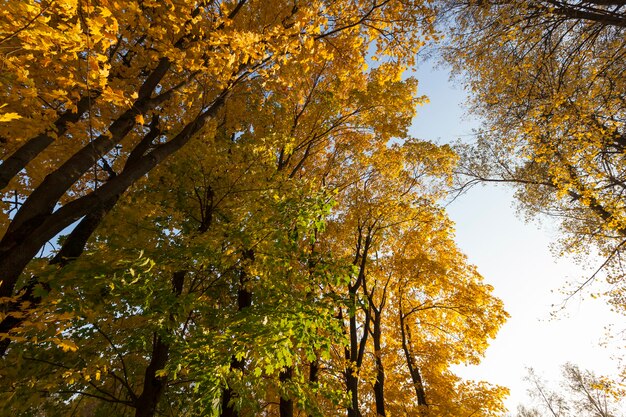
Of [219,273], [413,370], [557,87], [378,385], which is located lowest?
[378,385]

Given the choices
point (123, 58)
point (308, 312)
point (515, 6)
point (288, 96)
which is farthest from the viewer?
point (288, 96)

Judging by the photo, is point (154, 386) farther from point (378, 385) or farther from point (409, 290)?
point (409, 290)

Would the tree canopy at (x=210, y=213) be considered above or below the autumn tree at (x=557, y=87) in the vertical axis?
below

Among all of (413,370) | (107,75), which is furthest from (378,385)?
(107,75)

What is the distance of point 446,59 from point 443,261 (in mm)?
6628

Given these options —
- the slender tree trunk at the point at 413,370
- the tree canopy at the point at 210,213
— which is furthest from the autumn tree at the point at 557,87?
the slender tree trunk at the point at 413,370

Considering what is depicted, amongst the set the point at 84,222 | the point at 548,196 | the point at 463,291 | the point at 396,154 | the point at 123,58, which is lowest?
the point at 84,222

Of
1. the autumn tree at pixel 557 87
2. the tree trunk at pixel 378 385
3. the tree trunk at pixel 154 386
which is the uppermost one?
the autumn tree at pixel 557 87

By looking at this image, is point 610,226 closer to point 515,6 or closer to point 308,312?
point 515,6

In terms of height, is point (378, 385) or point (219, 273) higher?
point (219, 273)

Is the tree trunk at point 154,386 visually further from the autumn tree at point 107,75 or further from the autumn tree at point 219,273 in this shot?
the autumn tree at point 107,75

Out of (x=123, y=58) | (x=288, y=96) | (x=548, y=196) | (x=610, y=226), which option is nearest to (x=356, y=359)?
(x=288, y=96)

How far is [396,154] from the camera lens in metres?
8.88

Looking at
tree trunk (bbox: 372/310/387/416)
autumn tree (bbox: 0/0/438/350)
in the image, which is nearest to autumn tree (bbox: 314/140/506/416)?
tree trunk (bbox: 372/310/387/416)
